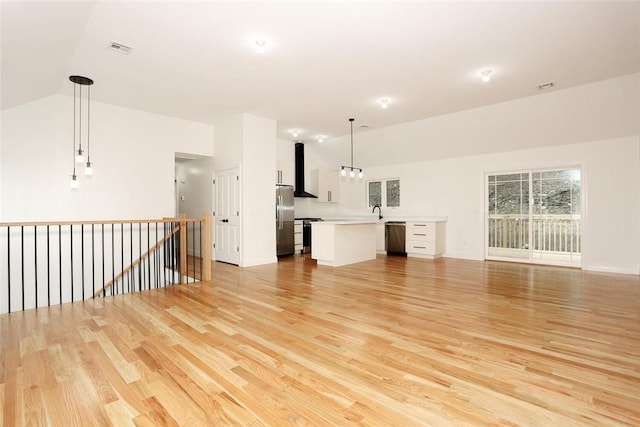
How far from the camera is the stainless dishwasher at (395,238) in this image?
7.67 m

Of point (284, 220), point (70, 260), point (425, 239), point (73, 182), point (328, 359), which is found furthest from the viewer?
point (284, 220)

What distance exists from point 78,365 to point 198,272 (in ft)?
12.0

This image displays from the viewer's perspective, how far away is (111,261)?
567 cm

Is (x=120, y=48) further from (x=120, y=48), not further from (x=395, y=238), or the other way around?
(x=395, y=238)

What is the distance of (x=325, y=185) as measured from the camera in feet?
29.1

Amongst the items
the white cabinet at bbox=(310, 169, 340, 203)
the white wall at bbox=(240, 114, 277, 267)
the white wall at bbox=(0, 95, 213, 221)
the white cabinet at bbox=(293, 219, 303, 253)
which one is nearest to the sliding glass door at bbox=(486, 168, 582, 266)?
the white cabinet at bbox=(310, 169, 340, 203)

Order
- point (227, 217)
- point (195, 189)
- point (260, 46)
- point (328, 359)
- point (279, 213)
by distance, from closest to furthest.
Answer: point (328, 359) → point (260, 46) → point (227, 217) → point (279, 213) → point (195, 189)

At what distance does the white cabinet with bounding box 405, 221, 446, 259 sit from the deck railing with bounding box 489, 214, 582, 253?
40.1 inches

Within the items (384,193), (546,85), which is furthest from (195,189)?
(546,85)

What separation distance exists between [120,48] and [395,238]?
6.33m

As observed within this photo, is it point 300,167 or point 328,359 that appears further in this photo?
point 300,167

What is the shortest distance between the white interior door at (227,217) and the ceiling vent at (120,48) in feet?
9.52

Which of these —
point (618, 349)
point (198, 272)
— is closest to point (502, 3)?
point (618, 349)

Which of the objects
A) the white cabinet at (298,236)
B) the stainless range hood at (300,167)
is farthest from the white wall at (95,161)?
the white cabinet at (298,236)
